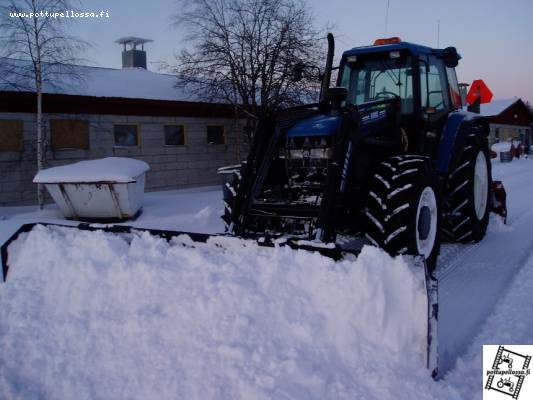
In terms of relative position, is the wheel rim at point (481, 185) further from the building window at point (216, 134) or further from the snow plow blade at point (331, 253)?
the building window at point (216, 134)

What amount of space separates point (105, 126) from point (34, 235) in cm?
805

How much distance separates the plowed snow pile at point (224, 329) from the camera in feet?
8.81

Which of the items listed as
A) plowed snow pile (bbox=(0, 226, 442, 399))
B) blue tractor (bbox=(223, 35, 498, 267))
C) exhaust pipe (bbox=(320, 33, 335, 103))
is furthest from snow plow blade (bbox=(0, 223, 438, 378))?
exhaust pipe (bbox=(320, 33, 335, 103))

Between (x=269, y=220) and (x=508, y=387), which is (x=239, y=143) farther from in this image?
(x=508, y=387)

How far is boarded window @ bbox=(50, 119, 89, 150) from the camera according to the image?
1100 cm

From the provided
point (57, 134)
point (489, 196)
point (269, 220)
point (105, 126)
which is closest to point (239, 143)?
point (105, 126)

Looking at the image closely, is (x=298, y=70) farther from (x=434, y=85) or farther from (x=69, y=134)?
(x=69, y=134)

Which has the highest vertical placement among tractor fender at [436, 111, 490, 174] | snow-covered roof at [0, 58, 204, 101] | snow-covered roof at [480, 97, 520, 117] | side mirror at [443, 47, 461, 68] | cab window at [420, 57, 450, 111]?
snow-covered roof at [480, 97, 520, 117]

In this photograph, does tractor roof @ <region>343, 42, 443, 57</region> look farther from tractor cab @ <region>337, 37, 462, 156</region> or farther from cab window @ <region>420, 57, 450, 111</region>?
cab window @ <region>420, 57, 450, 111</region>

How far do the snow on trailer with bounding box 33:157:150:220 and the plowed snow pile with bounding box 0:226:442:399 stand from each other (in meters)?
5.03

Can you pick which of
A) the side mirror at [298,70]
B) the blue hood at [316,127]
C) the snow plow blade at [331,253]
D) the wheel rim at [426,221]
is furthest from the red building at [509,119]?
the snow plow blade at [331,253]

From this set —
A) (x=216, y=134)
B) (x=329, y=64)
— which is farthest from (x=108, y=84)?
(x=329, y=64)

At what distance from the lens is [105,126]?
38.3 ft

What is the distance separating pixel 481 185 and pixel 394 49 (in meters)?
2.38
